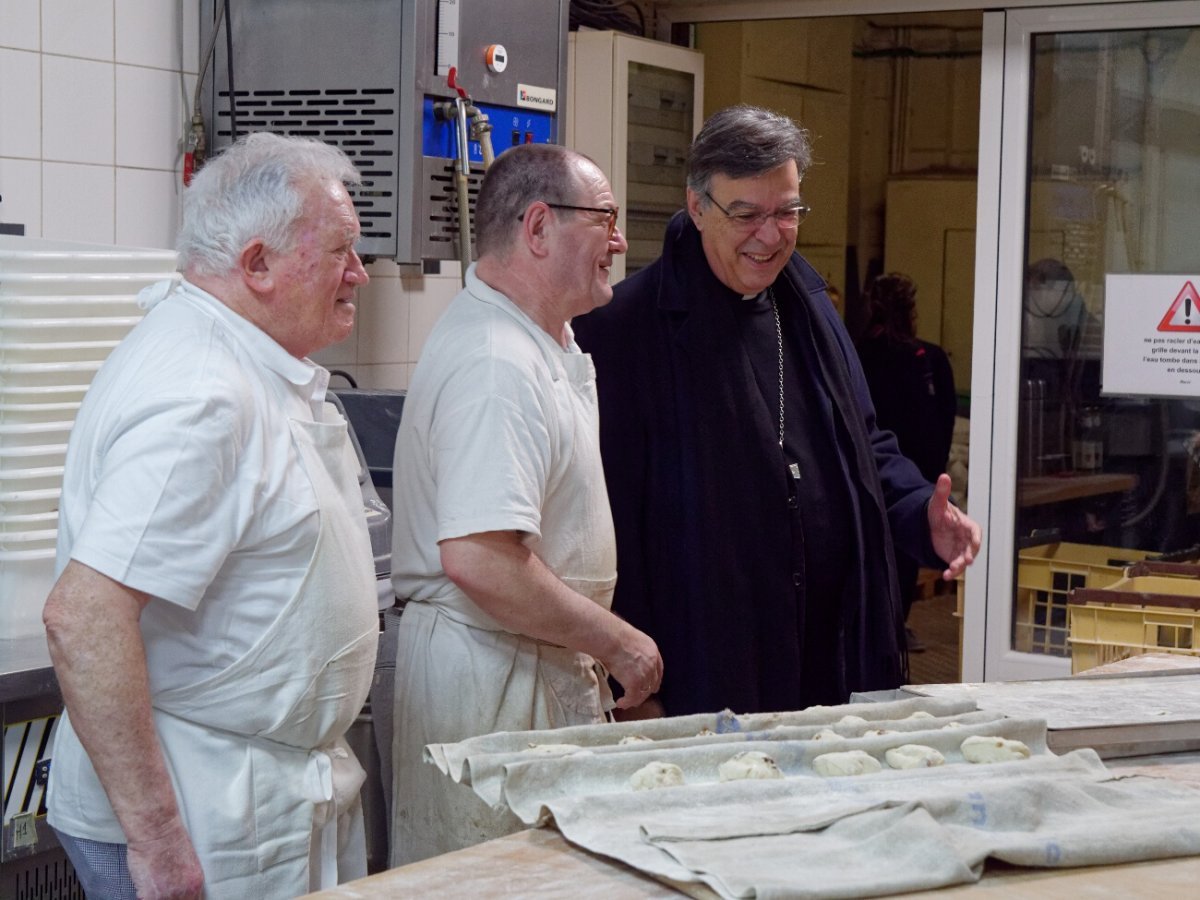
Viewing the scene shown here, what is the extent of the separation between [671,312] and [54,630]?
1.34m

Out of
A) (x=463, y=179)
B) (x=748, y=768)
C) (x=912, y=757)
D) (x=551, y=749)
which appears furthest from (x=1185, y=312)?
(x=551, y=749)

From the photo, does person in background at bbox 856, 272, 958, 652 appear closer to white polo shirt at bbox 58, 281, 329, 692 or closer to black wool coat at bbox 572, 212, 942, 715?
black wool coat at bbox 572, 212, 942, 715

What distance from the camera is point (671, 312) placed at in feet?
8.92

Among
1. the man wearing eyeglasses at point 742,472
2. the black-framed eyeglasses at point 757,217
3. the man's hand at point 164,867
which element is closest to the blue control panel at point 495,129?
the man wearing eyeglasses at point 742,472

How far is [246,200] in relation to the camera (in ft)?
6.11

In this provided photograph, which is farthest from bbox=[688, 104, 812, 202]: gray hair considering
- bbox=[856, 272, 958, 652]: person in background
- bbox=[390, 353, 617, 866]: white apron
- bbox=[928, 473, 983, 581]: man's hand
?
bbox=[856, 272, 958, 652]: person in background

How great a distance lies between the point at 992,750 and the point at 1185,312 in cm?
293

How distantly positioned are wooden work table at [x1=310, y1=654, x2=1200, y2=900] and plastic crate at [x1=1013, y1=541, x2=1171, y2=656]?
3.01 metres

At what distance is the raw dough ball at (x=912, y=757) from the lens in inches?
68.2

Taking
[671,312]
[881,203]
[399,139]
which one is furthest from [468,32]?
[881,203]

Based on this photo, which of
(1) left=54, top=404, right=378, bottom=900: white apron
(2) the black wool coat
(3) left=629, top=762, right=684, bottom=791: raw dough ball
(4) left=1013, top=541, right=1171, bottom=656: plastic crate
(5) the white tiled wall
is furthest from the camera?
(4) left=1013, top=541, right=1171, bottom=656: plastic crate

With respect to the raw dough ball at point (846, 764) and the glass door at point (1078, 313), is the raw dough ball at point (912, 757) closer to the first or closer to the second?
the raw dough ball at point (846, 764)

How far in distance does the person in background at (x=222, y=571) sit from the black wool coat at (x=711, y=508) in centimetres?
77

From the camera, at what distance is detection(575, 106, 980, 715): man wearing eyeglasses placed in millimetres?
2611
